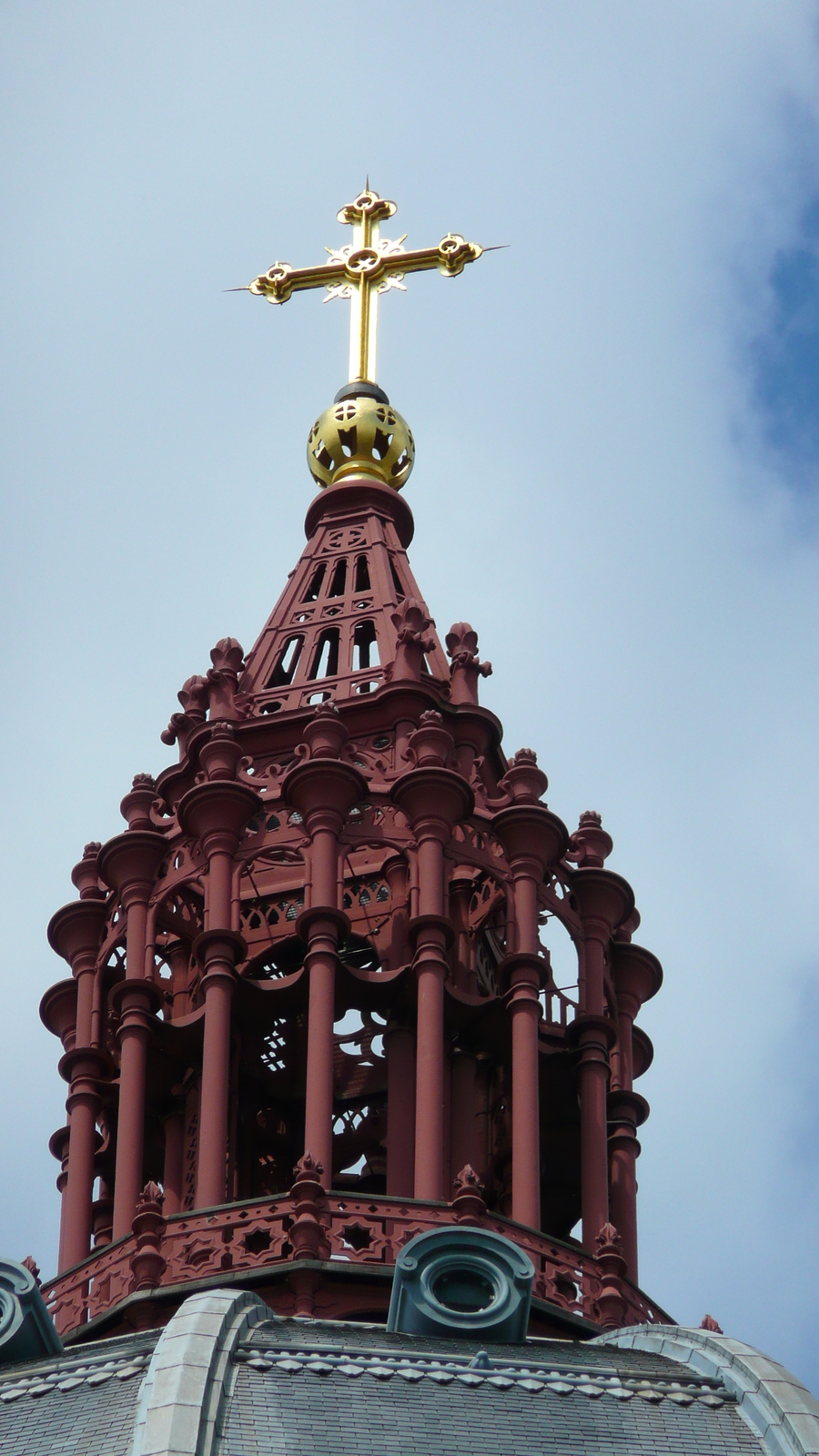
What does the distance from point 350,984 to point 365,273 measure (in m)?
16.5

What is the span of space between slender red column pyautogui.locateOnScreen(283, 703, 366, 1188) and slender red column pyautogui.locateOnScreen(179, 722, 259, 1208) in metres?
0.91

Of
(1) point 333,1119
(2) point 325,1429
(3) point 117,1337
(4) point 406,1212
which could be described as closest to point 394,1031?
(1) point 333,1119

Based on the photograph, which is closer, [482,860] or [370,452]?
[482,860]

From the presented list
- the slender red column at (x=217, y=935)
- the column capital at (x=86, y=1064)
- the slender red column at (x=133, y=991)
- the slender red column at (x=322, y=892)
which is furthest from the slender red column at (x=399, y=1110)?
the column capital at (x=86, y=1064)

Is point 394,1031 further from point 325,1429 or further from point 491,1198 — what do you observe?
point 325,1429

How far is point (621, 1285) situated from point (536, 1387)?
9568 mm

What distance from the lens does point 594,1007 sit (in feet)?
181

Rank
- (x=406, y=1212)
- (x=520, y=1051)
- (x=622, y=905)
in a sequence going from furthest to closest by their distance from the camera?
1. (x=622, y=905)
2. (x=520, y=1051)
3. (x=406, y=1212)

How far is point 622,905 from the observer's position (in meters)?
57.2

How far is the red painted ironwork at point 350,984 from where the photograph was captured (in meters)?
52.0

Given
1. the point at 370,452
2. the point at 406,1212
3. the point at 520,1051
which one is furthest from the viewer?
the point at 370,452

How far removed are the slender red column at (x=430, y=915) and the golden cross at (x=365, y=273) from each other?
11.0 m

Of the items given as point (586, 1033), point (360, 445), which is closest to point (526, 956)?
point (586, 1033)

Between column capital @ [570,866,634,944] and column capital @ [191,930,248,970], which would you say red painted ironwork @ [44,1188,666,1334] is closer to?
column capital @ [191,930,248,970]
